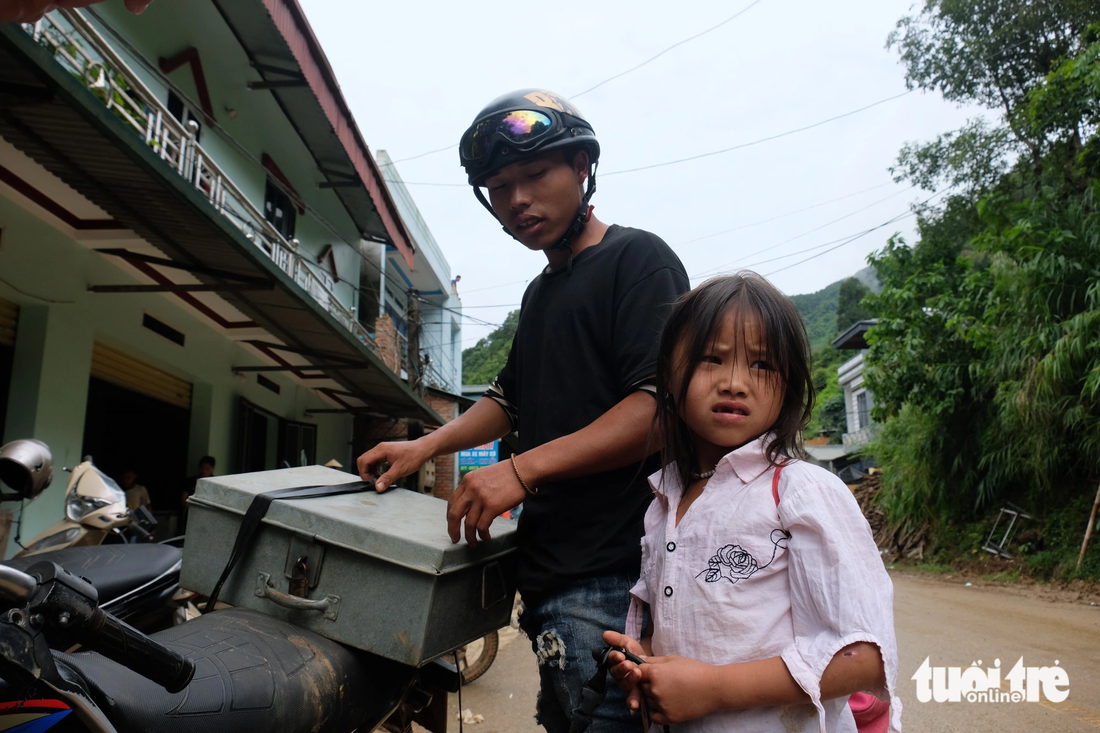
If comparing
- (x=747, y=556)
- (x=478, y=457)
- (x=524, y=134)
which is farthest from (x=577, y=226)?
(x=478, y=457)

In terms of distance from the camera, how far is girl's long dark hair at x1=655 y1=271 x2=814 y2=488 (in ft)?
4.25

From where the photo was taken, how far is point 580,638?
4.53 ft

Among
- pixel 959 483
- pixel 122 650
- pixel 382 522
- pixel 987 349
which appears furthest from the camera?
pixel 959 483

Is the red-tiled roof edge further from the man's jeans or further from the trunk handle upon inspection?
the man's jeans

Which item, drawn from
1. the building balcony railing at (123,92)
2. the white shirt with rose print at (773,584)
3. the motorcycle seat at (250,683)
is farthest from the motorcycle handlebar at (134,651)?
the building balcony railing at (123,92)

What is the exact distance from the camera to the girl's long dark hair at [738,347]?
50.9 inches

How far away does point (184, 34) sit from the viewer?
27.8 feet

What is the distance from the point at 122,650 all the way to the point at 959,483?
1341 centimetres

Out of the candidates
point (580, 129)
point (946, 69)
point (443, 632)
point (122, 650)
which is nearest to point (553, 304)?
point (580, 129)

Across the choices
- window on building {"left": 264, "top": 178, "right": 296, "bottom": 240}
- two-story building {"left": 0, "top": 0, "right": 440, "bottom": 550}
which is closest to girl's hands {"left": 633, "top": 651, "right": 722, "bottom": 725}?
two-story building {"left": 0, "top": 0, "right": 440, "bottom": 550}

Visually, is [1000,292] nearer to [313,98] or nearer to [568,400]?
[313,98]

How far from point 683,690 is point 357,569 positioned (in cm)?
61

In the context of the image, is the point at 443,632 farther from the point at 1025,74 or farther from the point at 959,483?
the point at 1025,74

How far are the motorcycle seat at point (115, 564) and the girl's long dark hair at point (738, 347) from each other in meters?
1.53
